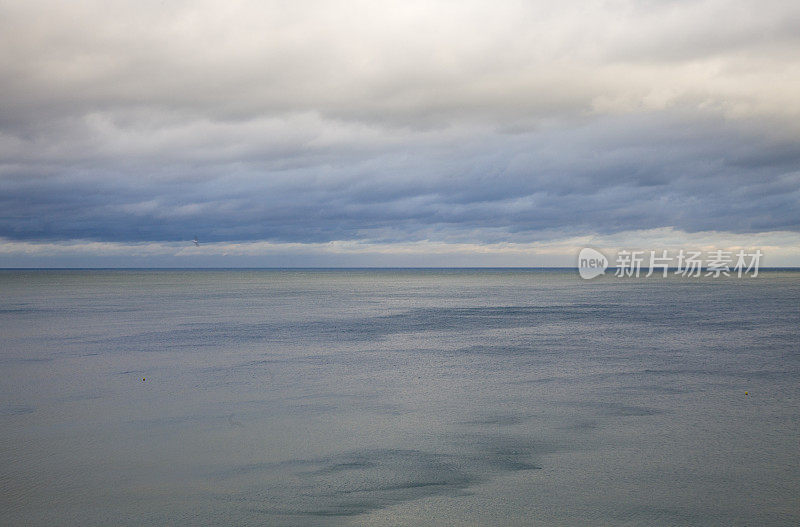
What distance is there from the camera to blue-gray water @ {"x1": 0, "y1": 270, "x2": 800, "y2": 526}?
11.1 m

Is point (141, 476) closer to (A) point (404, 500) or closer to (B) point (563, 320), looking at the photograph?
(A) point (404, 500)

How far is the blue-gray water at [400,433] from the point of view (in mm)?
11062

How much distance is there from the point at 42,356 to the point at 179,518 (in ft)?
73.3

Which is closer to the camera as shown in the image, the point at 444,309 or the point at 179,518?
the point at 179,518

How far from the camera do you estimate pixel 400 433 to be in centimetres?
1561

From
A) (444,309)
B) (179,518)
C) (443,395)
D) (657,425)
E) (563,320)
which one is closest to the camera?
(179,518)

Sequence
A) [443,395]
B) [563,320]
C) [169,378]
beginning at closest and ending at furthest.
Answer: [443,395] < [169,378] < [563,320]

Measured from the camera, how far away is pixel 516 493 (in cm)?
1154

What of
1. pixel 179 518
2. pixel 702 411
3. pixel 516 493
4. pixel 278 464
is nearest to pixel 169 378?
pixel 278 464

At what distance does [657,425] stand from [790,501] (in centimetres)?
511

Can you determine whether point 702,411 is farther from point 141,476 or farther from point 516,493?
point 141,476

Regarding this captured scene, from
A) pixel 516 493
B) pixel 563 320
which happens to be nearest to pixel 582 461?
pixel 516 493

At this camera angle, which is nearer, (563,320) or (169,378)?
(169,378)

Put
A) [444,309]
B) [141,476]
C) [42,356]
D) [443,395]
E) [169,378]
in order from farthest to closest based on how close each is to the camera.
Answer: [444,309]
[42,356]
[169,378]
[443,395]
[141,476]
